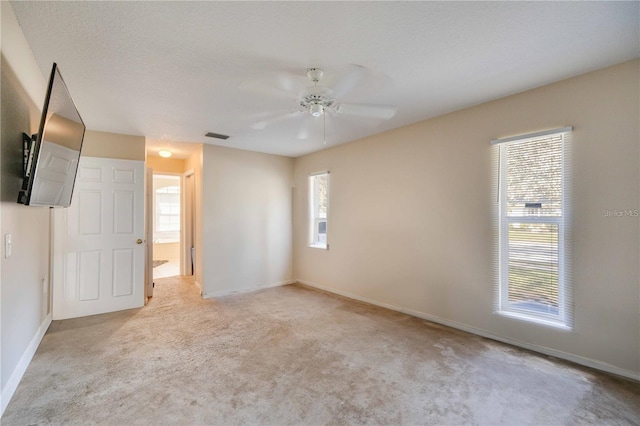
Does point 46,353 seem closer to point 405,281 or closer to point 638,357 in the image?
point 405,281

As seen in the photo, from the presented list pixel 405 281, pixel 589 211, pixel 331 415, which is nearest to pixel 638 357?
pixel 589 211

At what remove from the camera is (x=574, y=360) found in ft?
8.04

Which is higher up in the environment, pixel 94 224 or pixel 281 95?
pixel 281 95

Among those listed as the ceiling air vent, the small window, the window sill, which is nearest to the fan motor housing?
the ceiling air vent

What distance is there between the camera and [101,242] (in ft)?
12.6

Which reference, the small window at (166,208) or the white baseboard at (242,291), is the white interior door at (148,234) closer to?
the white baseboard at (242,291)

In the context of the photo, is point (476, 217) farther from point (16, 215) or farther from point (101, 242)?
point (101, 242)

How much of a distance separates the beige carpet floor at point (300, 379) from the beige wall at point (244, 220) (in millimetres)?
1347

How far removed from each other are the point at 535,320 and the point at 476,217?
1081 millimetres

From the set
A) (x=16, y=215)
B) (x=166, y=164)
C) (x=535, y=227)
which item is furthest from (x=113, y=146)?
(x=535, y=227)

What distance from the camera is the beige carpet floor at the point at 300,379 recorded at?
1850mm

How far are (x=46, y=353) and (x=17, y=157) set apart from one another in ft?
5.98

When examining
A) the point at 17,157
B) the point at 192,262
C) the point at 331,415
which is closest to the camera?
the point at 331,415

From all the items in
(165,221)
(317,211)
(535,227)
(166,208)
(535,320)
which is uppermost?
(166,208)
